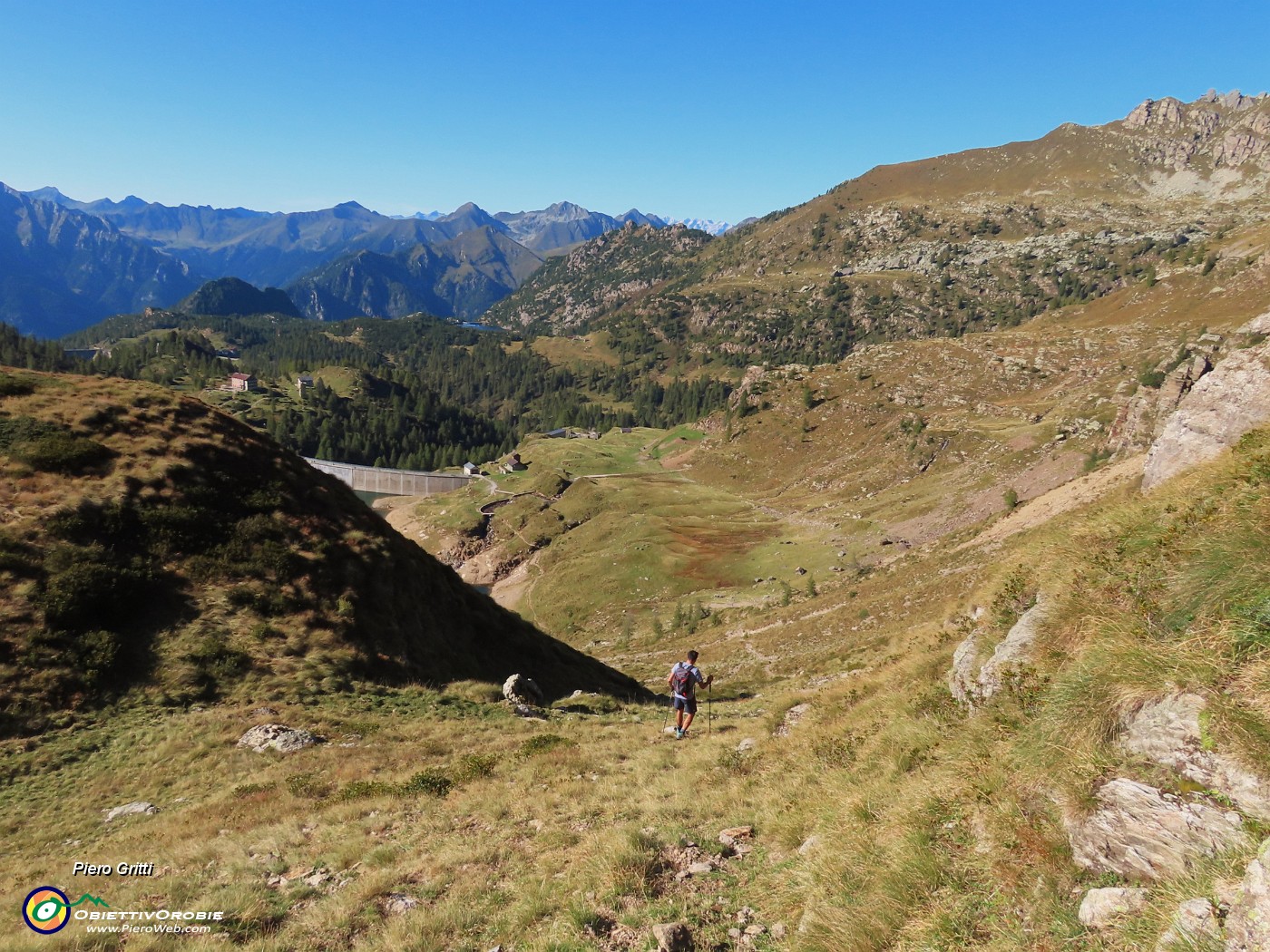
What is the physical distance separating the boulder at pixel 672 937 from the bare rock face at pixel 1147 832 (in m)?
5.50

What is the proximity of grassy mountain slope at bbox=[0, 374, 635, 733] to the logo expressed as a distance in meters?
14.8

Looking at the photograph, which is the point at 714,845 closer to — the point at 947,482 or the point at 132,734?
the point at 132,734

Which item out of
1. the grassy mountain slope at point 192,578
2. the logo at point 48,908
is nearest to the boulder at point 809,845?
the logo at point 48,908

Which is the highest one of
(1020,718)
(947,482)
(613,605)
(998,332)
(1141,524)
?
(998,332)

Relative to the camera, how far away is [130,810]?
779 inches

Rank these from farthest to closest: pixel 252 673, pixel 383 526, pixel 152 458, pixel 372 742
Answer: pixel 383 526 → pixel 152 458 → pixel 252 673 → pixel 372 742

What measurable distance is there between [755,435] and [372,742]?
160791mm

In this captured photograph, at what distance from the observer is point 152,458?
38.3 metres

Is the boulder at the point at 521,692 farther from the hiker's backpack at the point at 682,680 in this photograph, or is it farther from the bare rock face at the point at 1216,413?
the bare rock face at the point at 1216,413

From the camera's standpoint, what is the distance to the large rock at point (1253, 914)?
4.98 meters

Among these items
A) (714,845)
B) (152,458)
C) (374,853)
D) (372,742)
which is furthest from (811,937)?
(152,458)

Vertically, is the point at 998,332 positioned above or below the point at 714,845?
above

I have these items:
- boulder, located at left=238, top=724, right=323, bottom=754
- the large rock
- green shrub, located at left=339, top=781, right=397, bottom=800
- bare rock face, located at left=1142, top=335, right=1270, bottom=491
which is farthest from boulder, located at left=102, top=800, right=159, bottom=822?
bare rock face, located at left=1142, top=335, right=1270, bottom=491

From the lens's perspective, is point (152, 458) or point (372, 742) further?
point (152, 458)
